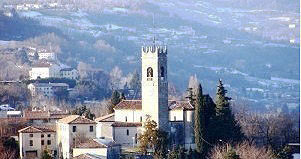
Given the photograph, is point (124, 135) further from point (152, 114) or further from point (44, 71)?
point (44, 71)

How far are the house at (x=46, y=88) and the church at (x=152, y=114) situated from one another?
30.6 meters

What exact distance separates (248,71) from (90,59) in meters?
31.0

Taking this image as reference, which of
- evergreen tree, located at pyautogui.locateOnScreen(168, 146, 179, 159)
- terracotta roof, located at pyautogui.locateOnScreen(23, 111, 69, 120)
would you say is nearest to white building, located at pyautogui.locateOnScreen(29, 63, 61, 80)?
terracotta roof, located at pyautogui.locateOnScreen(23, 111, 69, 120)

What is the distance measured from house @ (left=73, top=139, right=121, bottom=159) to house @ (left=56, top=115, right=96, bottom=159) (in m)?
1.18

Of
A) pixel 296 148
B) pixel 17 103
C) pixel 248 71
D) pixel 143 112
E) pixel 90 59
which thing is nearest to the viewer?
pixel 143 112

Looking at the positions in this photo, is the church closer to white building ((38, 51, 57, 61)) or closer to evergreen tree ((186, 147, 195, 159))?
evergreen tree ((186, 147, 195, 159))

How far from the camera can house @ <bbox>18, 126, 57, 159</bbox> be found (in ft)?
188

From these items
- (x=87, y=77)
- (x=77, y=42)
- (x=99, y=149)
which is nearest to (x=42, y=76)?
(x=87, y=77)

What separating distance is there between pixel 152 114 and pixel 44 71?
47459mm

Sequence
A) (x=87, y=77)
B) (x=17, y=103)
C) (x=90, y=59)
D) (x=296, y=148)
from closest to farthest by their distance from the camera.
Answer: (x=296, y=148)
(x=17, y=103)
(x=87, y=77)
(x=90, y=59)

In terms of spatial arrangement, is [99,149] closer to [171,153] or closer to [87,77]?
[171,153]

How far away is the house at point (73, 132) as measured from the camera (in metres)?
56.5

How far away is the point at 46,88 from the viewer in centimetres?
9319

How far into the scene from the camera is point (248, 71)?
174m
